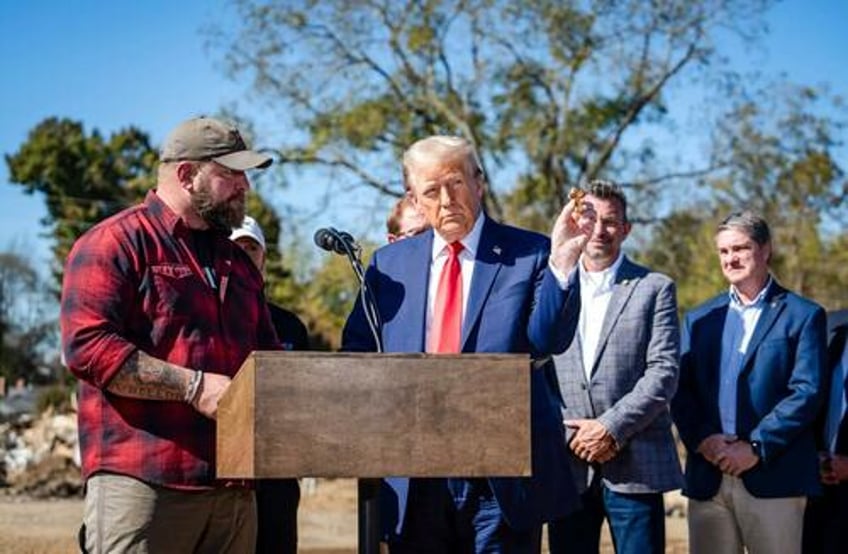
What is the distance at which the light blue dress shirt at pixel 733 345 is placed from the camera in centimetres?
602

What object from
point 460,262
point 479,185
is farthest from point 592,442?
point 479,185

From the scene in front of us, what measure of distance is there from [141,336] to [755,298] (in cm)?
326

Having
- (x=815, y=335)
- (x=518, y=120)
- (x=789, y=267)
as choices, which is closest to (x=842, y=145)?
(x=789, y=267)

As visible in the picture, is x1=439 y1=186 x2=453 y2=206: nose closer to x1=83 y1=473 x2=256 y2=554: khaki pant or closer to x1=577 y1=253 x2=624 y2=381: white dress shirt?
x1=83 y1=473 x2=256 y2=554: khaki pant

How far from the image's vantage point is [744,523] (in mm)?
5863

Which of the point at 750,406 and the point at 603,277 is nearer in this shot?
→ the point at 603,277

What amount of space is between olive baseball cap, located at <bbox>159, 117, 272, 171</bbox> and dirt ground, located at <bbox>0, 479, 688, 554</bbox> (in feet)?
19.9

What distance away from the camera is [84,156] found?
46969 millimetres

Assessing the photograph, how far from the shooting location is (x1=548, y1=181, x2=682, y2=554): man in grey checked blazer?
5.47m

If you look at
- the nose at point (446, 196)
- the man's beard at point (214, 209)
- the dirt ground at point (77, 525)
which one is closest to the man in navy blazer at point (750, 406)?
the nose at point (446, 196)

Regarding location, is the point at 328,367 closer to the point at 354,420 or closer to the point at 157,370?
the point at 354,420

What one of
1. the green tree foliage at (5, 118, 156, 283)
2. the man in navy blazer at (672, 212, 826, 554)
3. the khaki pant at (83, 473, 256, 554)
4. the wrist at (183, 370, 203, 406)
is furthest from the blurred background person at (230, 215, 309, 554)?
the green tree foliage at (5, 118, 156, 283)

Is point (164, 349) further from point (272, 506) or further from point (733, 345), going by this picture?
point (733, 345)

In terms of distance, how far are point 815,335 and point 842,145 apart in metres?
25.3
